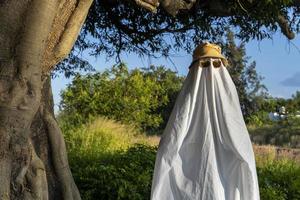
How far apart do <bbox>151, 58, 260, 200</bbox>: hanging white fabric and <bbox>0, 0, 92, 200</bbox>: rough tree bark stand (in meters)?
1.14

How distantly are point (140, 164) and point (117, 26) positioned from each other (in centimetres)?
250

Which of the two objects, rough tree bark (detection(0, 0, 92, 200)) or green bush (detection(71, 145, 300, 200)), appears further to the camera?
green bush (detection(71, 145, 300, 200))

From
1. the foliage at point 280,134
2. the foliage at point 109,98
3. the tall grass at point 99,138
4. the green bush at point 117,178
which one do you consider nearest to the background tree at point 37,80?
the green bush at point 117,178

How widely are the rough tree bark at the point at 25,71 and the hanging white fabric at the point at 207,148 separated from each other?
1.14 metres

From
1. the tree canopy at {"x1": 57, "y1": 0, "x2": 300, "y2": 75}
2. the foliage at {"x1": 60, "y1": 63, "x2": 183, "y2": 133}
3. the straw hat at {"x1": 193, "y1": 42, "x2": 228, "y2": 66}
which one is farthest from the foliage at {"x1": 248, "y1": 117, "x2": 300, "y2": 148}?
the straw hat at {"x1": 193, "y1": 42, "x2": 228, "y2": 66}

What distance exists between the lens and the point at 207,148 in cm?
537

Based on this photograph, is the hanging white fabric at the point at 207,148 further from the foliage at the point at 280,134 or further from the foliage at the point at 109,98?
the foliage at the point at 280,134

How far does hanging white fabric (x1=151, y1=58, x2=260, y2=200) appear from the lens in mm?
5262

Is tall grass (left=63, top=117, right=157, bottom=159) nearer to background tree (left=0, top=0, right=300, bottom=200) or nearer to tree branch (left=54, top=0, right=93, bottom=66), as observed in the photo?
background tree (left=0, top=0, right=300, bottom=200)

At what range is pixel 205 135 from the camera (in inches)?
213

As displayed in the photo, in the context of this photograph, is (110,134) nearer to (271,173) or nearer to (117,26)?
(117,26)

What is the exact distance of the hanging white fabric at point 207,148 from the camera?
5.26 meters

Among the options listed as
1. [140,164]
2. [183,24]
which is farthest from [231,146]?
[183,24]

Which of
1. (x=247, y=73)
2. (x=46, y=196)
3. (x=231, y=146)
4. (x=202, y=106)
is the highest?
(x=247, y=73)
